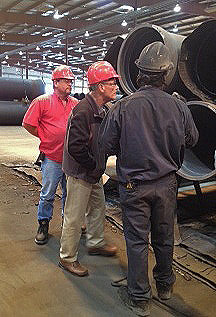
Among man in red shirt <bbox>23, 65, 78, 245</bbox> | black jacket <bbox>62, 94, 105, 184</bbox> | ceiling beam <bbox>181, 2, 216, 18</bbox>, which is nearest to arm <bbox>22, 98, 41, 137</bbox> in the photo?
man in red shirt <bbox>23, 65, 78, 245</bbox>

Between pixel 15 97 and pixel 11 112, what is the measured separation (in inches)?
24.4

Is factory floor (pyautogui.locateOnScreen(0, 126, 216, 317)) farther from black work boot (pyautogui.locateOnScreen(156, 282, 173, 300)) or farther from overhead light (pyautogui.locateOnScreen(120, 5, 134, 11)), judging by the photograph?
overhead light (pyautogui.locateOnScreen(120, 5, 134, 11))

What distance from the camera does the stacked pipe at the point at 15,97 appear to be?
11234 millimetres

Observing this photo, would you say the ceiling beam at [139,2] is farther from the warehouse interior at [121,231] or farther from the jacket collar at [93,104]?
the jacket collar at [93,104]

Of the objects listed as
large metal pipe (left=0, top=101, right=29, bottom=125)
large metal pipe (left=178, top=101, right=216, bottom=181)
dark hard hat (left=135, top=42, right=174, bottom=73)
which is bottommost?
large metal pipe (left=0, top=101, right=29, bottom=125)

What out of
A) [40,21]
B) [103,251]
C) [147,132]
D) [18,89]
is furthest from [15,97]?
[147,132]

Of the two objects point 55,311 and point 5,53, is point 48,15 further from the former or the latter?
point 55,311

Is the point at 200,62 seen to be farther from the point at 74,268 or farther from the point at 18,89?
the point at 18,89

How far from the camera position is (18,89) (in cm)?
1146

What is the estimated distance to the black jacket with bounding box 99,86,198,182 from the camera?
1.93m

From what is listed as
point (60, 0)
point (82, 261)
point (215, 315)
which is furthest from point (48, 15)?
point (215, 315)

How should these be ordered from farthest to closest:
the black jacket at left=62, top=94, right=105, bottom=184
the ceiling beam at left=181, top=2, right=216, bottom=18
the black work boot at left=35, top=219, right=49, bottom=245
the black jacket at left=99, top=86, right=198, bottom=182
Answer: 1. the ceiling beam at left=181, top=2, right=216, bottom=18
2. the black work boot at left=35, top=219, right=49, bottom=245
3. the black jacket at left=62, top=94, right=105, bottom=184
4. the black jacket at left=99, top=86, right=198, bottom=182

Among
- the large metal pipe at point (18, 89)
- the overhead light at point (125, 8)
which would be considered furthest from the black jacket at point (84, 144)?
the large metal pipe at point (18, 89)

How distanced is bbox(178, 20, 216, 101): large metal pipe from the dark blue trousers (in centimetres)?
114
